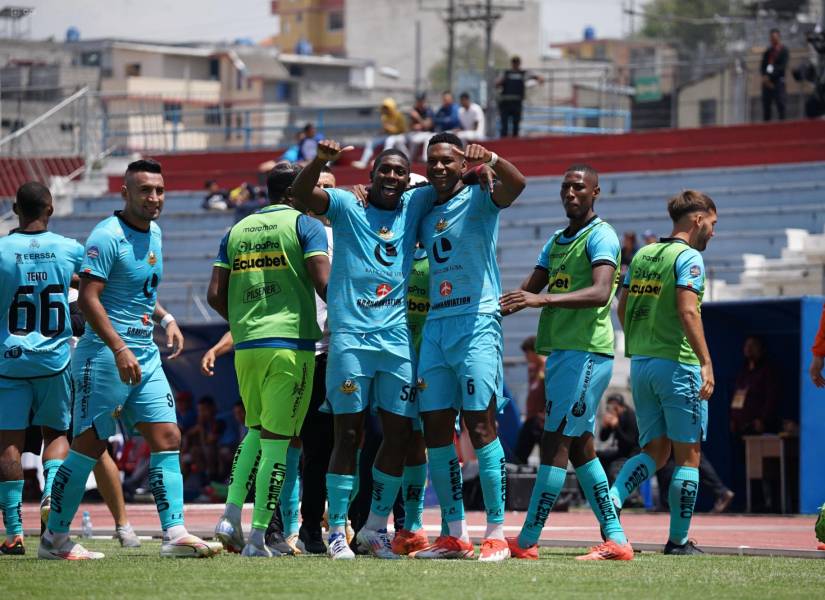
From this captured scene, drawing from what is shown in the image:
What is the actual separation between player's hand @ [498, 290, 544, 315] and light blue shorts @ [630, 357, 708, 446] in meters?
1.47

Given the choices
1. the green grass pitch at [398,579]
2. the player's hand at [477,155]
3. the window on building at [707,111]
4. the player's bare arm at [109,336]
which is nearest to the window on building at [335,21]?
the window on building at [707,111]

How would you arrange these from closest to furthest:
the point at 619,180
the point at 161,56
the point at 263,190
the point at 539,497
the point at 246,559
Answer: the point at 246,559 < the point at 539,497 < the point at 619,180 < the point at 263,190 < the point at 161,56

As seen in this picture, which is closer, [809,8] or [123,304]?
[123,304]

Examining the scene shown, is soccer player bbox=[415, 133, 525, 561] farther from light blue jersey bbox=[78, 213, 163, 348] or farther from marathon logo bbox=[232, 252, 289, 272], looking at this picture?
light blue jersey bbox=[78, 213, 163, 348]

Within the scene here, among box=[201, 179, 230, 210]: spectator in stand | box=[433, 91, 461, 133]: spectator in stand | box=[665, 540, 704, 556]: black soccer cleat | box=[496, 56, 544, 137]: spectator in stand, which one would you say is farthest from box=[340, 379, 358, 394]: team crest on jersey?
box=[201, 179, 230, 210]: spectator in stand

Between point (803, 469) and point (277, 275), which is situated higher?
point (277, 275)

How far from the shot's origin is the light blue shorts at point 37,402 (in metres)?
9.29

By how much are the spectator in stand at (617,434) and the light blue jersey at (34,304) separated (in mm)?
8608

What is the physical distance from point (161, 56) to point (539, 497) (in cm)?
7594

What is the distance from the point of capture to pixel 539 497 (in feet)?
29.8

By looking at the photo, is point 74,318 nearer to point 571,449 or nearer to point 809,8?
point 571,449

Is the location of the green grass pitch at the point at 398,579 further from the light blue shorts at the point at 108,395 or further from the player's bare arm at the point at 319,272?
the player's bare arm at the point at 319,272

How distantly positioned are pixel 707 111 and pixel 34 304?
106 feet

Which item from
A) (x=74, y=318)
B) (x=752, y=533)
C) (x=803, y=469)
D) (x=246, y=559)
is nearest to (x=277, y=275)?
(x=246, y=559)
